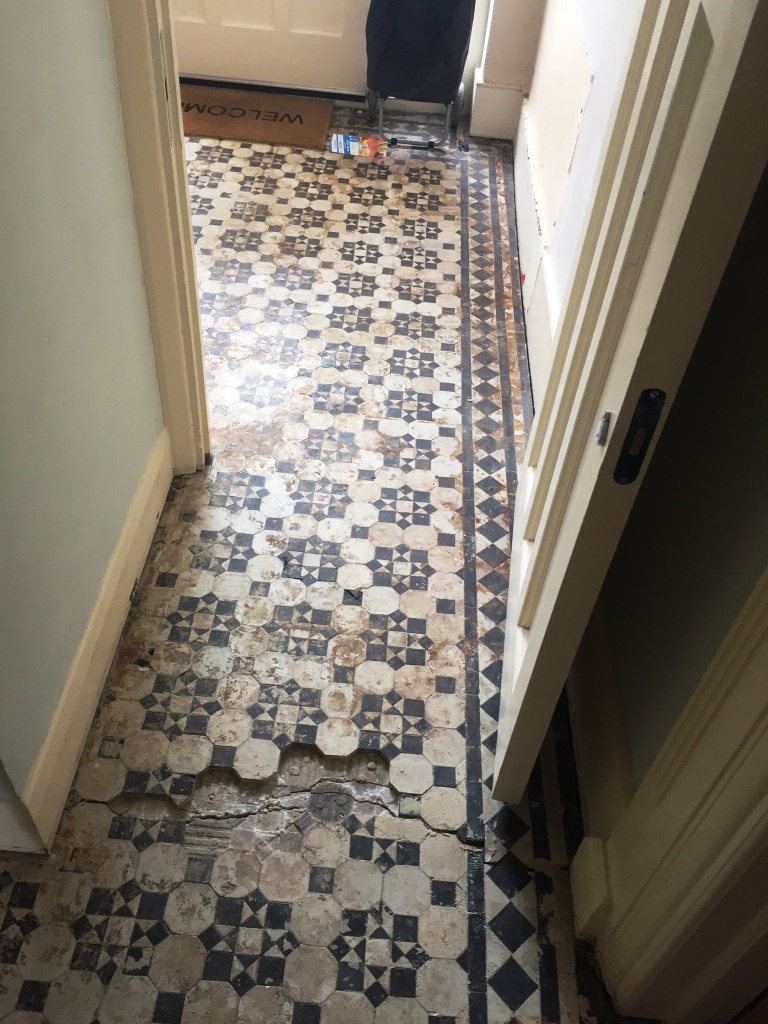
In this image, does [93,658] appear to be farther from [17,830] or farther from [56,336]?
[56,336]

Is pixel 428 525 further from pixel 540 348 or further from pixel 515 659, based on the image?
Answer: pixel 540 348

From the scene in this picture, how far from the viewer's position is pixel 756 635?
864 mm

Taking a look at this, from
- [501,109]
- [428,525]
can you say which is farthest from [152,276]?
Answer: [501,109]

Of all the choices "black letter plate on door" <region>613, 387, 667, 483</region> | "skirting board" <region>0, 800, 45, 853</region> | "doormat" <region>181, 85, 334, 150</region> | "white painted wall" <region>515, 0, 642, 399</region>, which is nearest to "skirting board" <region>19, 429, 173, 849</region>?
"skirting board" <region>0, 800, 45, 853</region>

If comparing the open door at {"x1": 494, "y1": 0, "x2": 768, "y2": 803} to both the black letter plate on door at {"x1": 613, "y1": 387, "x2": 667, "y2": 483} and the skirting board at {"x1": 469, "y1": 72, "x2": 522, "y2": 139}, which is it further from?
the skirting board at {"x1": 469, "y1": 72, "x2": 522, "y2": 139}

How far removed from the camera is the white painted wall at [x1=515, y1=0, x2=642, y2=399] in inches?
75.5

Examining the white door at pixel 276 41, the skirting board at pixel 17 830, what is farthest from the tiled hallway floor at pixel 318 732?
the white door at pixel 276 41

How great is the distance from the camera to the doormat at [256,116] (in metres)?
3.16

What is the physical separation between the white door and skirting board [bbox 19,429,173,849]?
218 centimetres

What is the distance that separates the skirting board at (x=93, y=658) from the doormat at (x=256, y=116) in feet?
5.88

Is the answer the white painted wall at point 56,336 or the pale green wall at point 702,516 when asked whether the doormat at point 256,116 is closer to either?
the white painted wall at point 56,336

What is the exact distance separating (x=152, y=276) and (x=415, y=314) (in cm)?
105

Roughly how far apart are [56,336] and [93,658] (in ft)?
1.94

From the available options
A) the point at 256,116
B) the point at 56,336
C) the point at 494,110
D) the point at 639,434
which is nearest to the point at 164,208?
the point at 56,336
